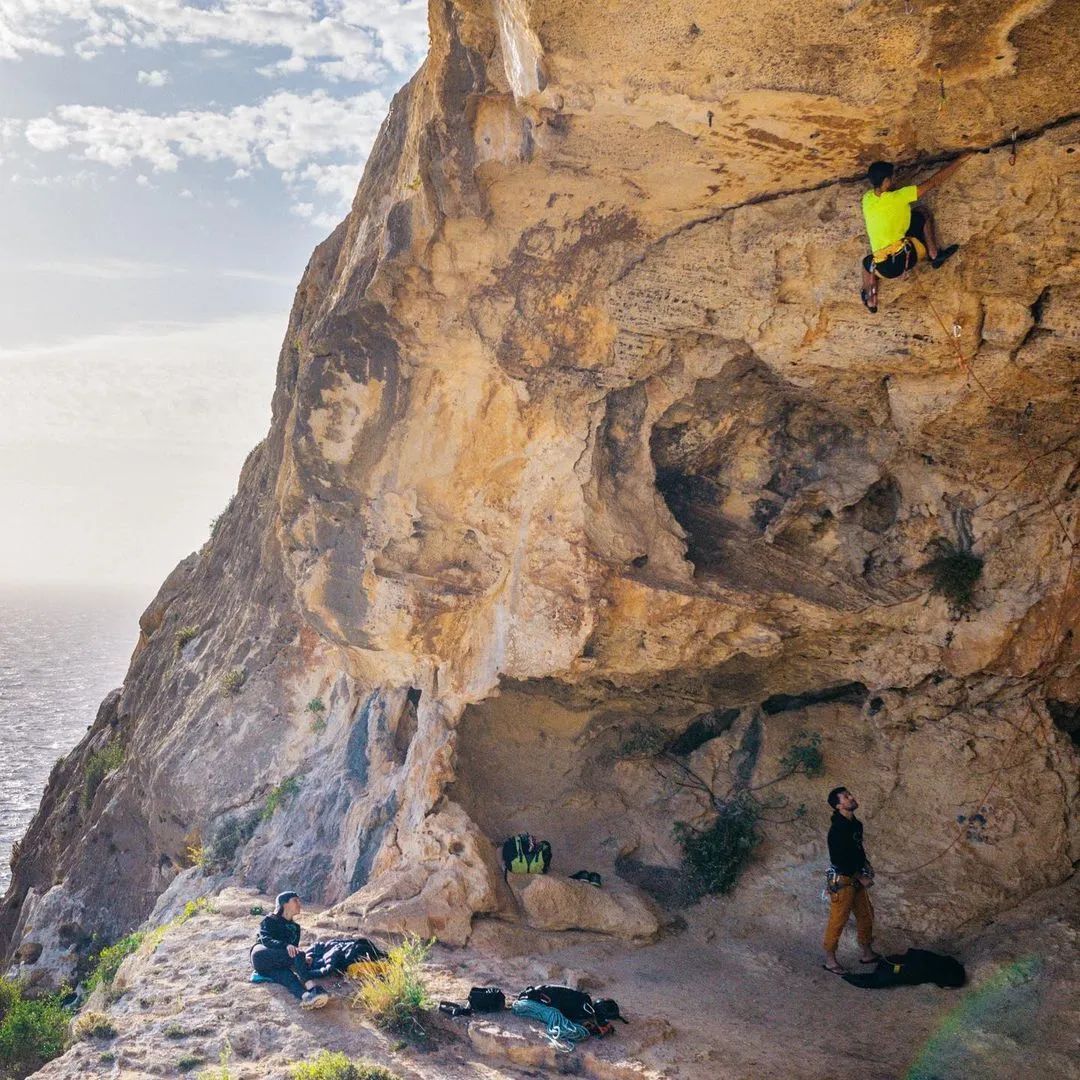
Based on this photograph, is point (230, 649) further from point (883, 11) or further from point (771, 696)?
point (883, 11)

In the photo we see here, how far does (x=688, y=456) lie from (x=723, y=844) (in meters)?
3.82

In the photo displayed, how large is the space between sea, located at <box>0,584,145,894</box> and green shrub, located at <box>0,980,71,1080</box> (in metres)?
13.9

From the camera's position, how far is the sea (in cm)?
3238

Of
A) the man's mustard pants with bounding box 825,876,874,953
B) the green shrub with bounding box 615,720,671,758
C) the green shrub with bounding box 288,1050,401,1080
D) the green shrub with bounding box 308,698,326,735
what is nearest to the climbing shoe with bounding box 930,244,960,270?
the man's mustard pants with bounding box 825,876,874,953

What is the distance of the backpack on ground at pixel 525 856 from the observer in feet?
27.3

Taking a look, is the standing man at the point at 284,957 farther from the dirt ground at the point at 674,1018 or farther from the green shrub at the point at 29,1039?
the green shrub at the point at 29,1039

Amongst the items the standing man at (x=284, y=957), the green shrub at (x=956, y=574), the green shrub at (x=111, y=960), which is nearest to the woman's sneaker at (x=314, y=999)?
the standing man at (x=284, y=957)

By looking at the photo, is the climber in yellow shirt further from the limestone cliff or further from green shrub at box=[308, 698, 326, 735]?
green shrub at box=[308, 698, 326, 735]

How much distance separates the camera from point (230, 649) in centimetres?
1409

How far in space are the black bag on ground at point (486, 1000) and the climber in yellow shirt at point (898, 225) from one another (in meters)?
5.84

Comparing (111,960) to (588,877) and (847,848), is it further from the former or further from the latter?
(847,848)

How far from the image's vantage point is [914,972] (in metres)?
6.75

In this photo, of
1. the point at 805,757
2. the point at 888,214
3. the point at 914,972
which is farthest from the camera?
the point at 805,757

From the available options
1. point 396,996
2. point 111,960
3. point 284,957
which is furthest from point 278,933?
point 111,960
